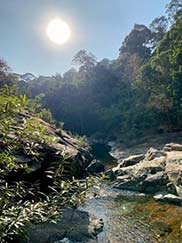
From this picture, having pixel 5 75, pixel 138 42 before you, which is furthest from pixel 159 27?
pixel 5 75

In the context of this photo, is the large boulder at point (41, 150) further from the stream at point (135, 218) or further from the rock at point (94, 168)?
the stream at point (135, 218)

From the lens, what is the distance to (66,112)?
6994 centimetres

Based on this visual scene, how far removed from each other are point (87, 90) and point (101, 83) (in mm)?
3831

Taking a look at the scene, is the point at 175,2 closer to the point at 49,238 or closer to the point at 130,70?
the point at 130,70

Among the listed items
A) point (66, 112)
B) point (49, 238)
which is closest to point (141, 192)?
point (49, 238)

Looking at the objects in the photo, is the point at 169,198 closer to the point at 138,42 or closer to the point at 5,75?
the point at 5,75

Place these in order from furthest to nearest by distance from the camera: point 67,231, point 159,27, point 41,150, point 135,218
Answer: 1. point 159,27
2. point 41,150
3. point 135,218
4. point 67,231

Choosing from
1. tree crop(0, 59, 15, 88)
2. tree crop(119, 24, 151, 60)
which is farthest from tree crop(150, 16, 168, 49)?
tree crop(0, 59, 15, 88)

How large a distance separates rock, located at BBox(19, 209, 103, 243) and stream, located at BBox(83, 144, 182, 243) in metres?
0.42

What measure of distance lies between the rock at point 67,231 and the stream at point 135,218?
0.42m

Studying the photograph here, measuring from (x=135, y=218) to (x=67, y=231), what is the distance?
387 cm

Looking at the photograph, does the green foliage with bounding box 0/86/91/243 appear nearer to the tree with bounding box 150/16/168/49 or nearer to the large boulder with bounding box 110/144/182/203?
the large boulder with bounding box 110/144/182/203

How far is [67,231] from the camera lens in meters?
11.5

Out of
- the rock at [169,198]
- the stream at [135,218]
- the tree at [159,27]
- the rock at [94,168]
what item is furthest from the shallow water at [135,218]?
the tree at [159,27]
